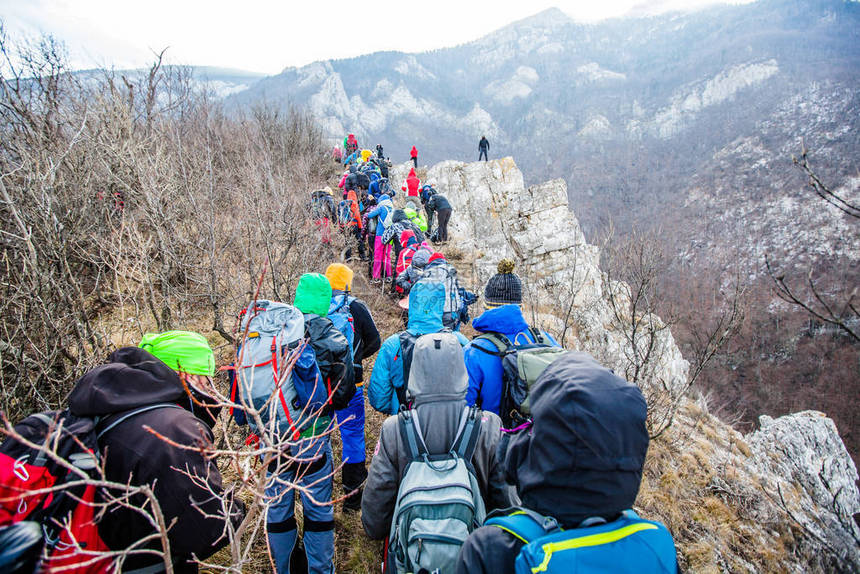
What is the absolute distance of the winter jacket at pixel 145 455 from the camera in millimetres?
1489

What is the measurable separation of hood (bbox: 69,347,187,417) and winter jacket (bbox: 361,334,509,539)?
1.11 metres

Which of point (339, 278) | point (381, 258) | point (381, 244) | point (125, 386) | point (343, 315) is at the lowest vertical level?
point (381, 258)

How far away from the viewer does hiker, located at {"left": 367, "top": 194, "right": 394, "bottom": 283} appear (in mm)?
7695

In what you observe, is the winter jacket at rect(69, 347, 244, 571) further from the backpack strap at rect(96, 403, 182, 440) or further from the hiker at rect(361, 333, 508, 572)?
the hiker at rect(361, 333, 508, 572)

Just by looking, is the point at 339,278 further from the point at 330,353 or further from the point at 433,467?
the point at 433,467

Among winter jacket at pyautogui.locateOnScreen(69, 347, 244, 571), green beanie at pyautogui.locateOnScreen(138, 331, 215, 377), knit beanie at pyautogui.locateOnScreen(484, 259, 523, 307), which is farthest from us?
knit beanie at pyautogui.locateOnScreen(484, 259, 523, 307)

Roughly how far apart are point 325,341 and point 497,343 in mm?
1318

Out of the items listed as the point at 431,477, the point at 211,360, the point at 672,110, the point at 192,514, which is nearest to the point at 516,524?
the point at 431,477

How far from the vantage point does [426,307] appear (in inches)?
122

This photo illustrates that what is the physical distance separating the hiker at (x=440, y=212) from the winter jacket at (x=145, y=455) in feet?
31.8

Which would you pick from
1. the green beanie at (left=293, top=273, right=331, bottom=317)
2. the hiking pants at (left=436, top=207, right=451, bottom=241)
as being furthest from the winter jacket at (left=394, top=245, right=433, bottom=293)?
the hiking pants at (left=436, top=207, right=451, bottom=241)

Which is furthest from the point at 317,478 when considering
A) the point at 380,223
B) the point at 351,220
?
the point at 351,220

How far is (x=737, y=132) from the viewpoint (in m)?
89.7

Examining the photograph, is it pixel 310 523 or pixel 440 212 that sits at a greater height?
pixel 440 212
